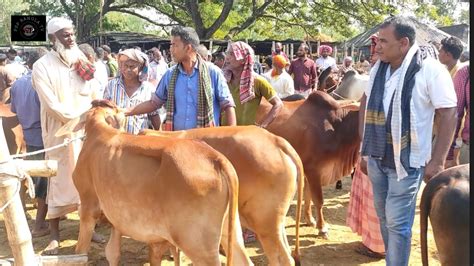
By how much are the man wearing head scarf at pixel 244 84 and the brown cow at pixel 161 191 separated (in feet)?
4.85

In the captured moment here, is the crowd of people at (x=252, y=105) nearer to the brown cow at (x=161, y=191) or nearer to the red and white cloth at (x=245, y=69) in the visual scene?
the red and white cloth at (x=245, y=69)

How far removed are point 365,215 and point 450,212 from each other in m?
2.12

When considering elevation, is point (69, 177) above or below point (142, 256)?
above

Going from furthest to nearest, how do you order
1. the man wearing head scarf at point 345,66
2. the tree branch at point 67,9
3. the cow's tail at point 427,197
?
the tree branch at point 67,9, the man wearing head scarf at point 345,66, the cow's tail at point 427,197

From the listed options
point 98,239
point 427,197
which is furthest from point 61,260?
point 98,239

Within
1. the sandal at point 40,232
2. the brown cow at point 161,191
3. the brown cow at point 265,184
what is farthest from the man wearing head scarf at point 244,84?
the sandal at point 40,232

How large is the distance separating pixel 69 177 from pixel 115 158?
156 cm

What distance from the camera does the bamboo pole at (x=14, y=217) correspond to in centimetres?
256

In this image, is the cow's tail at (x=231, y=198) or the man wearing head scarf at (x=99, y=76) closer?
the cow's tail at (x=231, y=198)

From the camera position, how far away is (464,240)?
305 centimetres

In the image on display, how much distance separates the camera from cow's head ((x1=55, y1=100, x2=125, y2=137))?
4.18 meters

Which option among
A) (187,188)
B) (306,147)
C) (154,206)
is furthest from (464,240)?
(306,147)

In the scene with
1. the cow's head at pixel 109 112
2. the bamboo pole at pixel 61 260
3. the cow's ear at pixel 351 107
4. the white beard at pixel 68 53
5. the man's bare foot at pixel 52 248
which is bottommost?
the man's bare foot at pixel 52 248

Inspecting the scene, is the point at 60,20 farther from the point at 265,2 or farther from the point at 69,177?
the point at 265,2
